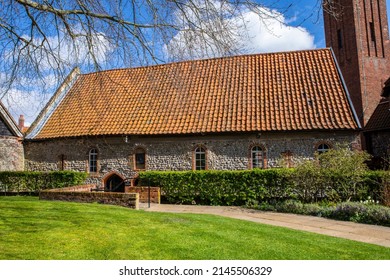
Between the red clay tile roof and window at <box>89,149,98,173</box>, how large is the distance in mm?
18485

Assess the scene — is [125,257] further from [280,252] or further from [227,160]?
[227,160]

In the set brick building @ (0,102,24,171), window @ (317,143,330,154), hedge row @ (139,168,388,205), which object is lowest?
hedge row @ (139,168,388,205)

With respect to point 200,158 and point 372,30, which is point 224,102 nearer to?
point 200,158

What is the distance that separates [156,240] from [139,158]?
1104 centimetres

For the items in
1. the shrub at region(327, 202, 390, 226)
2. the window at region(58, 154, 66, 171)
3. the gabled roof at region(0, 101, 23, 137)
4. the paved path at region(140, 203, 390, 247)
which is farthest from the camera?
the gabled roof at region(0, 101, 23, 137)

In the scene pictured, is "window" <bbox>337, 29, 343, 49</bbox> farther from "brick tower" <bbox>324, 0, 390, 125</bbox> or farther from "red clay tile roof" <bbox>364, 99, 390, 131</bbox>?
"red clay tile roof" <bbox>364, 99, 390, 131</bbox>

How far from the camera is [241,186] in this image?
1429cm

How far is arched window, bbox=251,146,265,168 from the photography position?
16.0 meters

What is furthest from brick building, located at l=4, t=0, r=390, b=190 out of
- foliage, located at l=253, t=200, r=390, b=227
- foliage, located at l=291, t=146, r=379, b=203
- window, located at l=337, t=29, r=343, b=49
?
window, located at l=337, t=29, r=343, b=49

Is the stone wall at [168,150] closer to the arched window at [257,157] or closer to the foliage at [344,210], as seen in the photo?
the arched window at [257,157]

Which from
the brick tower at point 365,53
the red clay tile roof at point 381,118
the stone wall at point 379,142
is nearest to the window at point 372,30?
the brick tower at point 365,53

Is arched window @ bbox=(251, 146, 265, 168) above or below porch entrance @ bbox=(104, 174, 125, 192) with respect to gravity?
above

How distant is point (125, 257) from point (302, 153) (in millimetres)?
12043

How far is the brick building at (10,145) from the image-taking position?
1916 cm
